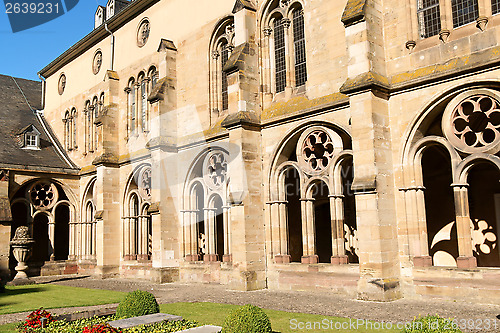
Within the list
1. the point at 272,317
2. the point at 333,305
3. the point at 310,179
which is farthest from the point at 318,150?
the point at 272,317

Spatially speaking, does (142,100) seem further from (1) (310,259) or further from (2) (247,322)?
(2) (247,322)

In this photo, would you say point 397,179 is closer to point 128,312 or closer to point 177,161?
point 128,312

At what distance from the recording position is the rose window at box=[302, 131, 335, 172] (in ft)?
45.7

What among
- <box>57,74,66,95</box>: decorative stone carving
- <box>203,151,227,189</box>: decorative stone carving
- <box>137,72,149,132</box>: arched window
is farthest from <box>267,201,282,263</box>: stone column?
<box>57,74,66,95</box>: decorative stone carving

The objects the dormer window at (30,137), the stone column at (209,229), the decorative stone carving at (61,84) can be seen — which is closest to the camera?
the stone column at (209,229)

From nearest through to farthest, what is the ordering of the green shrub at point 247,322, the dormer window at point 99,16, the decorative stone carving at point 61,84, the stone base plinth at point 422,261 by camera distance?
1. the green shrub at point 247,322
2. the stone base plinth at point 422,261
3. the dormer window at point 99,16
4. the decorative stone carving at point 61,84

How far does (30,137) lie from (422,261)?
71.0 feet

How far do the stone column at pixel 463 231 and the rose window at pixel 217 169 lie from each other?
832 cm

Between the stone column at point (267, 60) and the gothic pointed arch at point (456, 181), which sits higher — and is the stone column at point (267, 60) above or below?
above

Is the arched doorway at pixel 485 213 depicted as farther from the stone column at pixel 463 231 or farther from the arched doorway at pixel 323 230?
the arched doorway at pixel 323 230

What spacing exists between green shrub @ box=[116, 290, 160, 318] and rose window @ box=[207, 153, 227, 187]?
29.0 feet

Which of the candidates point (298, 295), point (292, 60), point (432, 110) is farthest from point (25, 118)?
point (432, 110)

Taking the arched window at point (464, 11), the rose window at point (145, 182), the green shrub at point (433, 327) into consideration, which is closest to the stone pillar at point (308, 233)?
the arched window at point (464, 11)

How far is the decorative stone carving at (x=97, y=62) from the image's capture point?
25.4m
